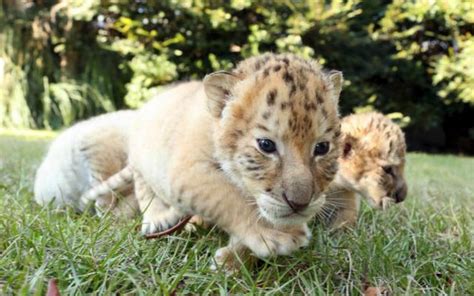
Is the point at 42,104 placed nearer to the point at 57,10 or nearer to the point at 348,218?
the point at 57,10

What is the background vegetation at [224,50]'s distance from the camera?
12812 mm

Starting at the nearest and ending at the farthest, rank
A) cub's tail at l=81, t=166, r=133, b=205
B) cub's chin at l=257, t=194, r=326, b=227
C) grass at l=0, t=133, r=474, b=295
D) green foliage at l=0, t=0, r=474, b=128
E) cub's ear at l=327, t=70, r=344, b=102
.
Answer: grass at l=0, t=133, r=474, b=295, cub's chin at l=257, t=194, r=326, b=227, cub's ear at l=327, t=70, r=344, b=102, cub's tail at l=81, t=166, r=133, b=205, green foliage at l=0, t=0, r=474, b=128

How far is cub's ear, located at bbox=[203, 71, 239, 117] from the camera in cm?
277

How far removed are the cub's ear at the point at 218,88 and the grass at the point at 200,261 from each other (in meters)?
0.64

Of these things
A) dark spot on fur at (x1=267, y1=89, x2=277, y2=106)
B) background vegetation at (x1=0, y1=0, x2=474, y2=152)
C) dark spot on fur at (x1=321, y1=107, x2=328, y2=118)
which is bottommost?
background vegetation at (x1=0, y1=0, x2=474, y2=152)

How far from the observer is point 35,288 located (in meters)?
2.04

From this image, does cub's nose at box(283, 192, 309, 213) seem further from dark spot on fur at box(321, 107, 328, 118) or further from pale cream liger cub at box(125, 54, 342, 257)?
dark spot on fur at box(321, 107, 328, 118)

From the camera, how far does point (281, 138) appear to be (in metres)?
2.44

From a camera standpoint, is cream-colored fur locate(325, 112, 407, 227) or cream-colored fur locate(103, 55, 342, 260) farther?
cream-colored fur locate(325, 112, 407, 227)

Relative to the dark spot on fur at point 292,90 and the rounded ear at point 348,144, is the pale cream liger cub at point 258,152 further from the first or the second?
the rounded ear at point 348,144

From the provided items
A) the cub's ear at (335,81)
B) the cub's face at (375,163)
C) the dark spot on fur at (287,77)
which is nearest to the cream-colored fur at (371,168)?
the cub's face at (375,163)

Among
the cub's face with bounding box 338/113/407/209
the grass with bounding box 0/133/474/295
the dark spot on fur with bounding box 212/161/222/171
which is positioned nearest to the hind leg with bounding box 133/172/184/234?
the grass with bounding box 0/133/474/295

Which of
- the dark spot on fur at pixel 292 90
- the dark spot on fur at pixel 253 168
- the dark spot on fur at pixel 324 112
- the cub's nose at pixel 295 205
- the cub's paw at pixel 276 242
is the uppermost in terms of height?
the dark spot on fur at pixel 292 90

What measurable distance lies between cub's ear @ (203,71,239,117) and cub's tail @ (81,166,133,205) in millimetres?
1133
